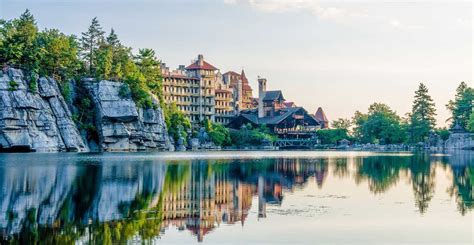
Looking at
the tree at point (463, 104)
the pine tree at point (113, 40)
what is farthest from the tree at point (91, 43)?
the tree at point (463, 104)

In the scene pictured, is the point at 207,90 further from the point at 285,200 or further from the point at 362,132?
the point at 285,200

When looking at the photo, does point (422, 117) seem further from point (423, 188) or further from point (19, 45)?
point (423, 188)

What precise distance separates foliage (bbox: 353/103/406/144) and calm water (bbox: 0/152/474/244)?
99.6 m

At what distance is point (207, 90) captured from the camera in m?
163

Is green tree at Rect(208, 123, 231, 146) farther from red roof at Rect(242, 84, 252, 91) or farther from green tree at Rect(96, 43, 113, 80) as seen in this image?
red roof at Rect(242, 84, 252, 91)

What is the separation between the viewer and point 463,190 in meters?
32.3

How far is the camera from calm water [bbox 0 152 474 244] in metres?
18.7

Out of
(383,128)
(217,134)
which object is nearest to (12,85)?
(217,134)

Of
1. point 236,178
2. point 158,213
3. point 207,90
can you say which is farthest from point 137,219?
point 207,90

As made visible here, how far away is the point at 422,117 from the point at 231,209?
4516 inches

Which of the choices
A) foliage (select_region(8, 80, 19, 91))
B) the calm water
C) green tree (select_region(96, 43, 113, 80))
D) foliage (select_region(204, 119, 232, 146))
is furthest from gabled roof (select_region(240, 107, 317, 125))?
the calm water

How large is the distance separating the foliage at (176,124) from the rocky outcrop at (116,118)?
50.4 feet

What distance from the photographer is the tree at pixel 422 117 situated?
131500 mm

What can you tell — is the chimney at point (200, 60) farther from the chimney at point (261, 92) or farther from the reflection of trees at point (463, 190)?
the reflection of trees at point (463, 190)
